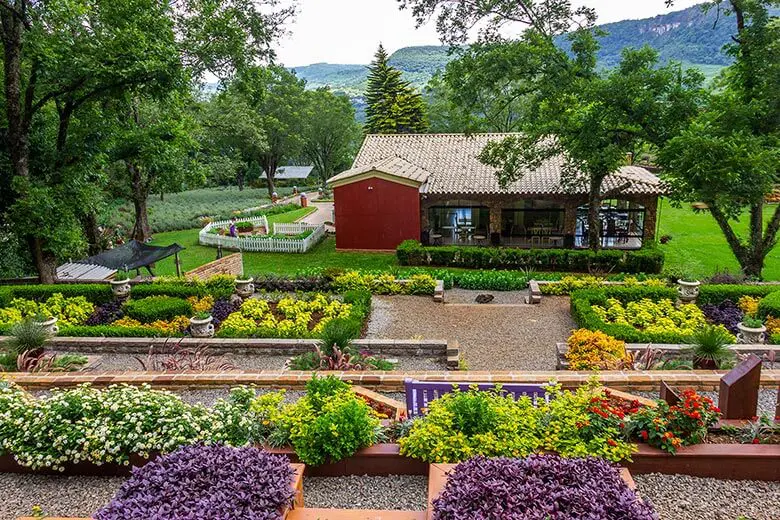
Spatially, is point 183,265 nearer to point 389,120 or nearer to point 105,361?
point 105,361

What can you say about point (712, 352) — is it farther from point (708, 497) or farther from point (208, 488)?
point (208, 488)

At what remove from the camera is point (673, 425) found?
15.6 feet

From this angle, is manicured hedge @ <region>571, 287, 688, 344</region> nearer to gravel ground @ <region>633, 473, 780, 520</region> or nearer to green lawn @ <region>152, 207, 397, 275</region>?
gravel ground @ <region>633, 473, 780, 520</region>

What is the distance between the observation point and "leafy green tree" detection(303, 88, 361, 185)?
146 feet

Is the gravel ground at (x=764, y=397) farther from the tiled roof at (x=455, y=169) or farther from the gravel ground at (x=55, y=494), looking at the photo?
the tiled roof at (x=455, y=169)

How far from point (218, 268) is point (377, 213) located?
7737mm

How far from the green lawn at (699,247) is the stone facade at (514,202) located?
179 centimetres

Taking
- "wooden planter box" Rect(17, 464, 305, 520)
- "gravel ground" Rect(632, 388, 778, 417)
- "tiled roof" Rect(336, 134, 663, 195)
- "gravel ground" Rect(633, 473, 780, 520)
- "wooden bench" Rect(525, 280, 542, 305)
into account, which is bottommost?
"wooden bench" Rect(525, 280, 542, 305)

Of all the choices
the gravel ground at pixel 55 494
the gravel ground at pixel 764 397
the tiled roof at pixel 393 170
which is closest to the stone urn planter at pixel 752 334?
the gravel ground at pixel 764 397

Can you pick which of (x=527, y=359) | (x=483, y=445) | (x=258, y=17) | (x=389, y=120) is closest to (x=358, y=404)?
(x=483, y=445)

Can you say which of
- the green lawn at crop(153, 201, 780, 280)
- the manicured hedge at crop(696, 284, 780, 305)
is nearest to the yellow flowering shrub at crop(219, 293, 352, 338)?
the green lawn at crop(153, 201, 780, 280)

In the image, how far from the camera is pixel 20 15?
1179 centimetres

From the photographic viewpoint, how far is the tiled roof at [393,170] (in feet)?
70.4

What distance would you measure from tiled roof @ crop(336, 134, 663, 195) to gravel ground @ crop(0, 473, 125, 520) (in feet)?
58.0
